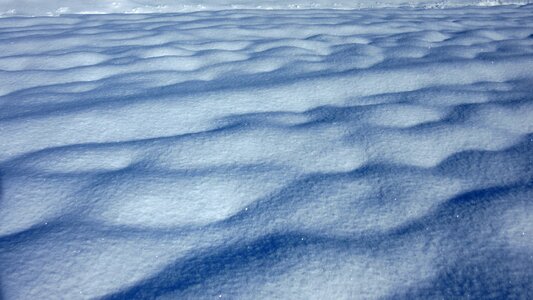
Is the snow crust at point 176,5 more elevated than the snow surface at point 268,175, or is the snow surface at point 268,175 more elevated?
the snow crust at point 176,5

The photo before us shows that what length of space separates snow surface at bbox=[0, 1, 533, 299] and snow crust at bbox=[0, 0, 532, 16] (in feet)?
5.21

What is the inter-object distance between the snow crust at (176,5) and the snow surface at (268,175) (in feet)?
5.21

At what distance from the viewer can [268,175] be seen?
1.09 m

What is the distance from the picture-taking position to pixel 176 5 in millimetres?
3625

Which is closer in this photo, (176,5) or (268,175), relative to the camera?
(268,175)

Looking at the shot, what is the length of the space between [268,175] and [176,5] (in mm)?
3112

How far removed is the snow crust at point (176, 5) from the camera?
339 cm

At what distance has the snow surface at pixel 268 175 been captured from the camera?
0.80 meters

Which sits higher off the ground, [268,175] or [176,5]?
[176,5]

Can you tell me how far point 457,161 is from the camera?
44.3 inches

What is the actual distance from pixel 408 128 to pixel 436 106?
9.7 inches

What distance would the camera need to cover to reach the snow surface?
799 mm

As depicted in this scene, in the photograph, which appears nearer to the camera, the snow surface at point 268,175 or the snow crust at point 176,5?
the snow surface at point 268,175

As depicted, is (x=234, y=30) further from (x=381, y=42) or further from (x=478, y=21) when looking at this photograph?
(x=478, y=21)
